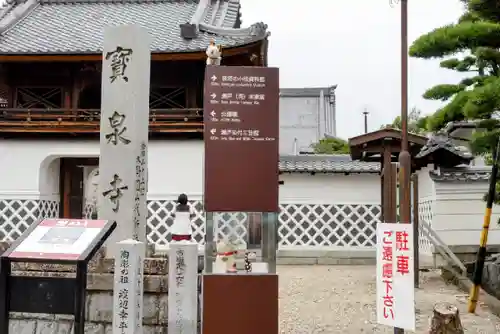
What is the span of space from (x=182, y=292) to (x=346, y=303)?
131 inches

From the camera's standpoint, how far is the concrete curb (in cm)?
729

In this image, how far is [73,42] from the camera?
14359 mm

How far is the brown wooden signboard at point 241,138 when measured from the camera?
5.09 m

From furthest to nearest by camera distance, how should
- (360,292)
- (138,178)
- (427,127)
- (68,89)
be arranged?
(68,89)
(360,292)
(427,127)
(138,178)

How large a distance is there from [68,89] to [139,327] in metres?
10.6

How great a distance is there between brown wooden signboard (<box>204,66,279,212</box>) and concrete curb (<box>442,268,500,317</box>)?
13.5ft

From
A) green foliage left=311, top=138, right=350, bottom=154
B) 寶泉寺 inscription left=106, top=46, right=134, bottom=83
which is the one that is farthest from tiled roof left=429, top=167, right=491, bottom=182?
green foliage left=311, top=138, right=350, bottom=154

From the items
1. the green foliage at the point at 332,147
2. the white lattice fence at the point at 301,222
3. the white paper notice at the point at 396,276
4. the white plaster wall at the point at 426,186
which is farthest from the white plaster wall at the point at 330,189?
the green foliage at the point at 332,147

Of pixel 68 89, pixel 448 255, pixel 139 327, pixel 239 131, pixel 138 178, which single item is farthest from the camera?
pixel 68 89

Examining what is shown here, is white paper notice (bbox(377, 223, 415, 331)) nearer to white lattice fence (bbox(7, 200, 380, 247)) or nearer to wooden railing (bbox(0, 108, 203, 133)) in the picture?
white lattice fence (bbox(7, 200, 380, 247))

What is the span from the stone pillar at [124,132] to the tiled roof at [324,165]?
6.97 metres

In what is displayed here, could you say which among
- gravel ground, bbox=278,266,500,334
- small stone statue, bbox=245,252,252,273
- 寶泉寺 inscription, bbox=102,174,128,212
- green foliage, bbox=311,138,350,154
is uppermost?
green foliage, bbox=311,138,350,154

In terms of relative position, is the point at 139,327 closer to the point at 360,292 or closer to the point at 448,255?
the point at 360,292

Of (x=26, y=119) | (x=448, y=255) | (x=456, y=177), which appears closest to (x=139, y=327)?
(x=448, y=255)
